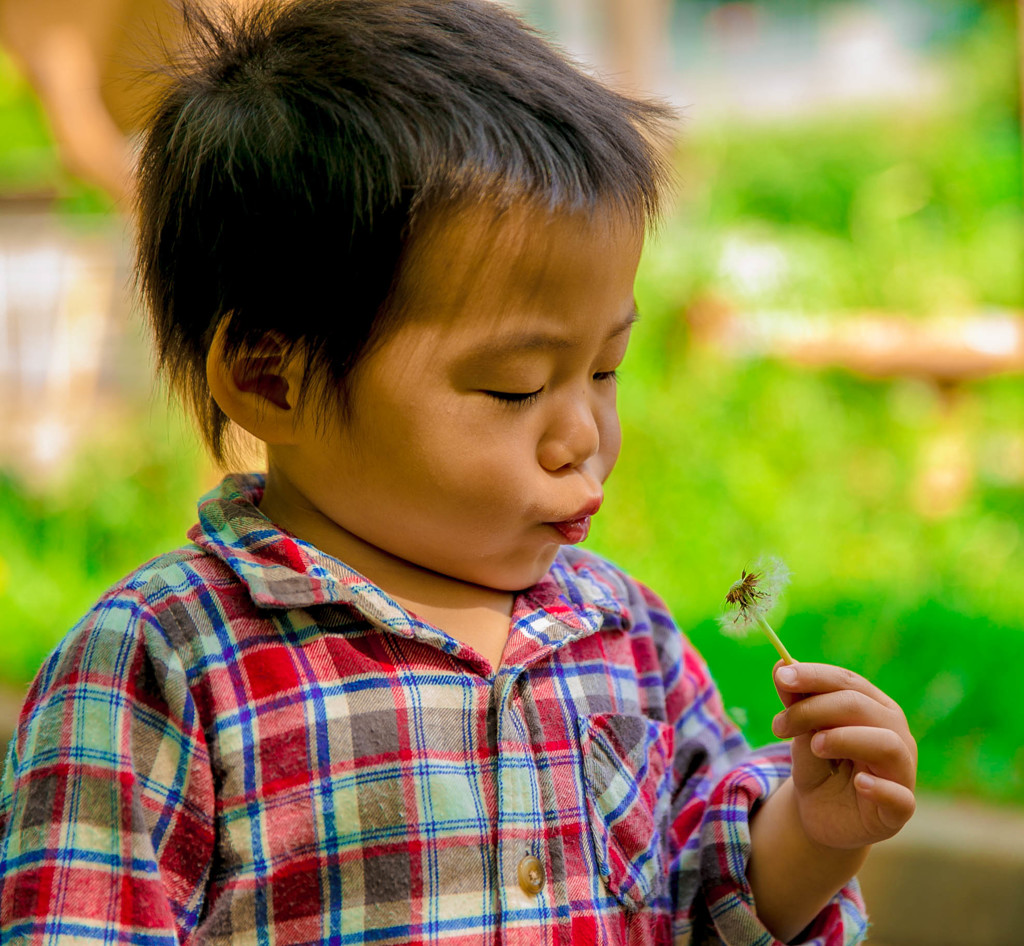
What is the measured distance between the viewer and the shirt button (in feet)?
3.00

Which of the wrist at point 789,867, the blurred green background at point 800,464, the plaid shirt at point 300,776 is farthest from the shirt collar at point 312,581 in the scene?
the blurred green background at point 800,464

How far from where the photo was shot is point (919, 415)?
426 cm

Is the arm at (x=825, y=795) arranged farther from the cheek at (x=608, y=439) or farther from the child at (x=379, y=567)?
the cheek at (x=608, y=439)

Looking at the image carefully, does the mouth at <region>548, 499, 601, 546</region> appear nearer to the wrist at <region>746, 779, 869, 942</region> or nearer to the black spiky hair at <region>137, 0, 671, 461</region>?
the black spiky hair at <region>137, 0, 671, 461</region>

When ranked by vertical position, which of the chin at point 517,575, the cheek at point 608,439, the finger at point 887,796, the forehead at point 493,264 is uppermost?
the forehead at point 493,264

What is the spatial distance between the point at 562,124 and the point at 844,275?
12.9ft

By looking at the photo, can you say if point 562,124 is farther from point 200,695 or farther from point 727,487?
point 727,487

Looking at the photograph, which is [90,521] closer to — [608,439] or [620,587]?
[620,587]

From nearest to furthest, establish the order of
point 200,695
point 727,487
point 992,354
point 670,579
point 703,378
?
point 200,695
point 670,579
point 727,487
point 703,378
point 992,354

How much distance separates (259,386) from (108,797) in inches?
13.1

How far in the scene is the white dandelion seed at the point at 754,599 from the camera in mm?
948

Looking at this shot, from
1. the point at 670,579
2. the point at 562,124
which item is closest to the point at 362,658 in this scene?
the point at 562,124

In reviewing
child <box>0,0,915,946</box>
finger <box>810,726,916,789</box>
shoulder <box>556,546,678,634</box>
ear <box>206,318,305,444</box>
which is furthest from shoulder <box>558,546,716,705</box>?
ear <box>206,318,305,444</box>

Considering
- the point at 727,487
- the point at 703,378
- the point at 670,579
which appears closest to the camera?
the point at 670,579
